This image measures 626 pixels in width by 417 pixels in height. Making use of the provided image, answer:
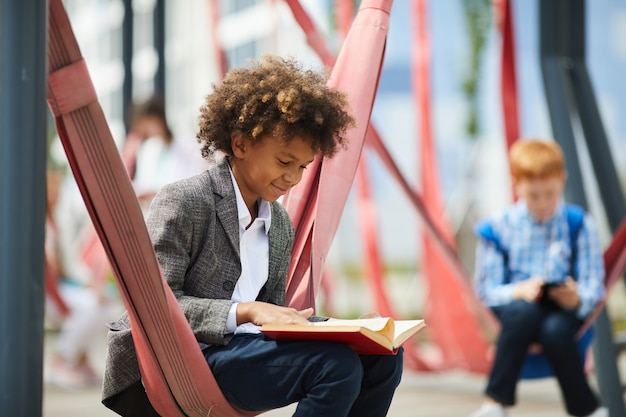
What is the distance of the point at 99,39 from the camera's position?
25500mm

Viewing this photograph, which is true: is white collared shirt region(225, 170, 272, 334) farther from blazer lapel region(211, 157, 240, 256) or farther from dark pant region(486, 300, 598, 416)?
dark pant region(486, 300, 598, 416)

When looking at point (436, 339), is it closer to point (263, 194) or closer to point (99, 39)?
point (263, 194)

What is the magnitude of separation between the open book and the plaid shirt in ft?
5.94

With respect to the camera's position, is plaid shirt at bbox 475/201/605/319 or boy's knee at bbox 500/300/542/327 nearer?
boy's knee at bbox 500/300/542/327

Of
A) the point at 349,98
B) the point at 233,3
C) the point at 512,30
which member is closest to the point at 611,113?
the point at 233,3

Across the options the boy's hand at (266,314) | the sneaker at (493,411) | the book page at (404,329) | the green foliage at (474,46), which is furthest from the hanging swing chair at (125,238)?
the green foliage at (474,46)

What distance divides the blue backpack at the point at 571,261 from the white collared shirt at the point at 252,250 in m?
1.75

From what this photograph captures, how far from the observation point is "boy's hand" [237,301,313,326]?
1.98 m

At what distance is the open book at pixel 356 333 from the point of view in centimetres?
187

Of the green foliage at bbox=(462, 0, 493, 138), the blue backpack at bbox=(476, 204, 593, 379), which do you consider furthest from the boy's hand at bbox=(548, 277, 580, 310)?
the green foliage at bbox=(462, 0, 493, 138)

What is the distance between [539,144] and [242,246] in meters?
1.92

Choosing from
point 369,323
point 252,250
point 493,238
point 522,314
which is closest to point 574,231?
point 493,238

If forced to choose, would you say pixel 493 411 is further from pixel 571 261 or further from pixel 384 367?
pixel 384 367

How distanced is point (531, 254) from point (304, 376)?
203 centimetres
